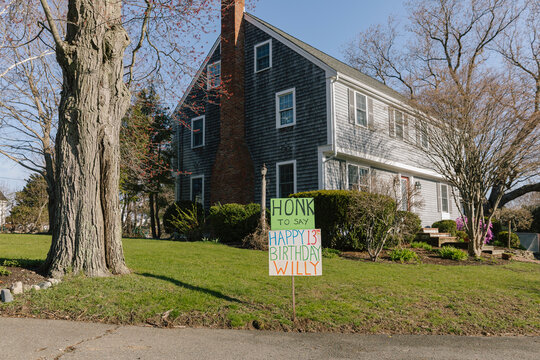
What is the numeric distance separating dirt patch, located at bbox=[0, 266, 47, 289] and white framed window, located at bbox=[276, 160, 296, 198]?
9.99m

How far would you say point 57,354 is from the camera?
365 centimetres

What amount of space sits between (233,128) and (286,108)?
2.51 metres

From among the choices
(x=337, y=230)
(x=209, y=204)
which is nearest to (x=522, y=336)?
(x=337, y=230)

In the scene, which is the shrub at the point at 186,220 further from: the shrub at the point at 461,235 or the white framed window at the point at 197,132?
the shrub at the point at 461,235

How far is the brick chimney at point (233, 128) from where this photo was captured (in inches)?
631

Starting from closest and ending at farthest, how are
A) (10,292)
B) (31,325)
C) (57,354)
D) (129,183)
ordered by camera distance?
(57,354) < (31,325) < (10,292) < (129,183)

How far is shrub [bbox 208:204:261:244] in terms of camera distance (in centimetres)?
1337

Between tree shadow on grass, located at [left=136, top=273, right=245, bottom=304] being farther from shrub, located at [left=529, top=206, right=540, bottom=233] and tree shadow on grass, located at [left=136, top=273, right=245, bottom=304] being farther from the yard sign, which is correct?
shrub, located at [left=529, top=206, right=540, bottom=233]

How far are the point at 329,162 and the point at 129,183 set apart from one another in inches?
500

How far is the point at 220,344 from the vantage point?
4.06m

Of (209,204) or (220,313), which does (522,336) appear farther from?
(209,204)

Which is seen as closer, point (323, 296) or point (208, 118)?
point (323, 296)

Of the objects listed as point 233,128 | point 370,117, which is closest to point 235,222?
point 233,128

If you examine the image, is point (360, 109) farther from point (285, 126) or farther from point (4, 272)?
point (4, 272)
